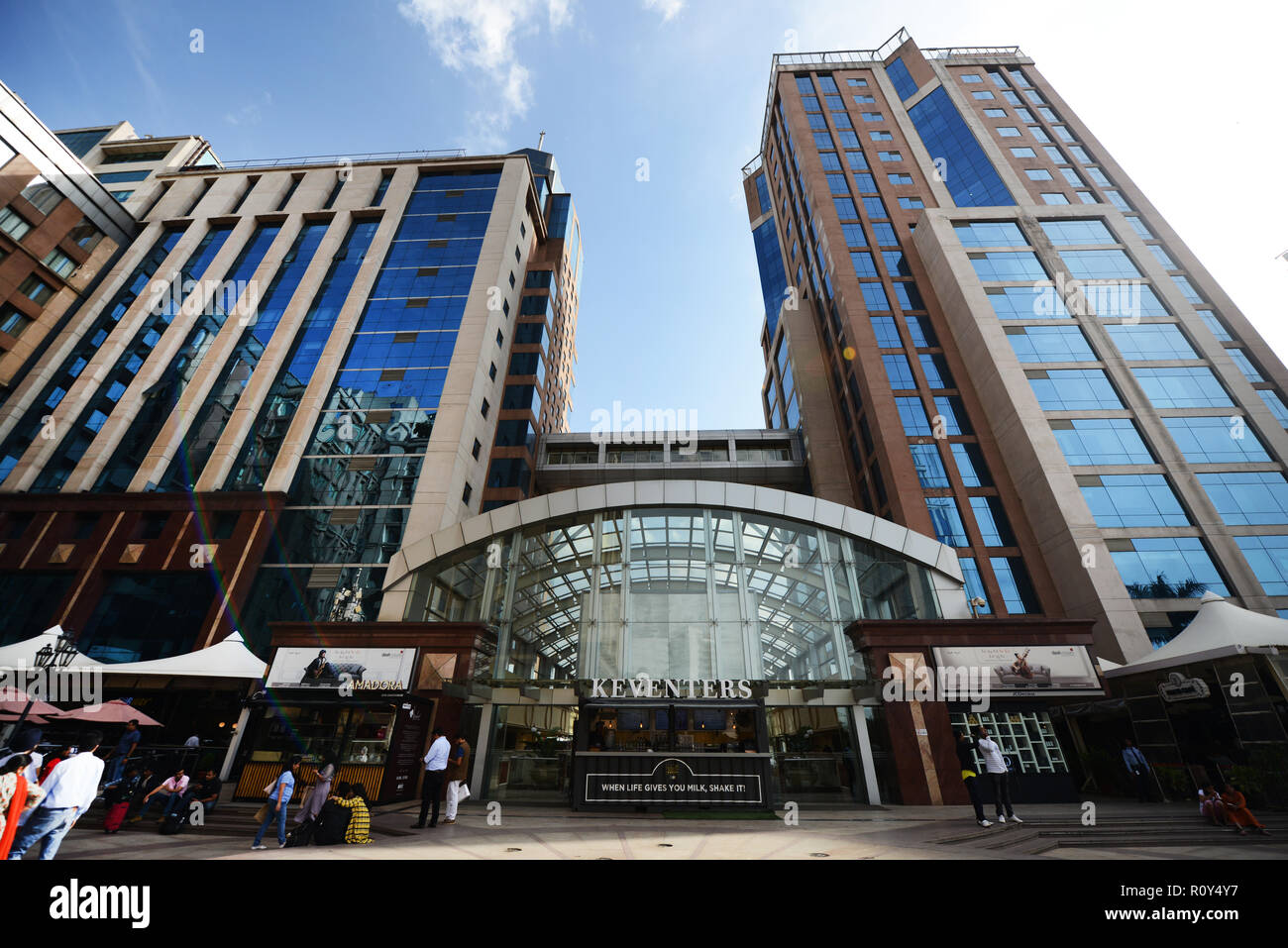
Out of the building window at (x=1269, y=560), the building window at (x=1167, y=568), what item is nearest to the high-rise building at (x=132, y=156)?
the building window at (x=1167, y=568)

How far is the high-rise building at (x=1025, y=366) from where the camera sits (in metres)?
28.3

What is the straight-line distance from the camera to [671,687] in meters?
15.9

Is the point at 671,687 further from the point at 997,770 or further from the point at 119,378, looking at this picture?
the point at 119,378

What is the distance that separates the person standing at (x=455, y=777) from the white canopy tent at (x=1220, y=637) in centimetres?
2263

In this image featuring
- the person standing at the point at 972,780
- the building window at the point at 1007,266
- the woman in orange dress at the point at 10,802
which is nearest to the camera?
the woman in orange dress at the point at 10,802

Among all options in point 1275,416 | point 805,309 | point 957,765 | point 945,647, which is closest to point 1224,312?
point 1275,416

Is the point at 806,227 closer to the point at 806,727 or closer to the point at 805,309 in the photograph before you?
the point at 805,309

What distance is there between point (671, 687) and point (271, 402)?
33141 millimetres

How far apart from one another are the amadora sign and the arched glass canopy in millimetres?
378

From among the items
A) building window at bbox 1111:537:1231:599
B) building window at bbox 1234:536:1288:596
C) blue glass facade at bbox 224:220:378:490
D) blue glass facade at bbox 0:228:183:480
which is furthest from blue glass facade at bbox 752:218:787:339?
blue glass facade at bbox 0:228:183:480

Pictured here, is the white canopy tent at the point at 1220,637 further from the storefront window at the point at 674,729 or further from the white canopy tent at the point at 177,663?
the white canopy tent at the point at 177,663

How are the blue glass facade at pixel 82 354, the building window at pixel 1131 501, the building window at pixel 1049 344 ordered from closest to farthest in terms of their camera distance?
1. the building window at pixel 1131 501
2. the blue glass facade at pixel 82 354
3. the building window at pixel 1049 344

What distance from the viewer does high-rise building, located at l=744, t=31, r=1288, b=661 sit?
92.9 ft

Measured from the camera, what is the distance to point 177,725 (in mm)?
22922
